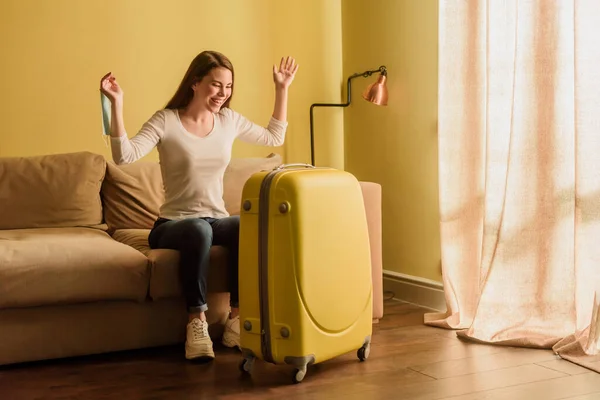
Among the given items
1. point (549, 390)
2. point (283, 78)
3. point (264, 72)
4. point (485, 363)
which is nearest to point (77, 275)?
point (283, 78)

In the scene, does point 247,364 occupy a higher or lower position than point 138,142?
lower

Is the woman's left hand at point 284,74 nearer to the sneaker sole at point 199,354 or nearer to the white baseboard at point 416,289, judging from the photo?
the sneaker sole at point 199,354

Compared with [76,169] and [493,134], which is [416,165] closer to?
[493,134]

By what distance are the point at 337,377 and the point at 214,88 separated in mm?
1052

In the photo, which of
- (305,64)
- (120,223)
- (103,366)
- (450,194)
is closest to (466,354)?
(450,194)

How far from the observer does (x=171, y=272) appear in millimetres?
2592

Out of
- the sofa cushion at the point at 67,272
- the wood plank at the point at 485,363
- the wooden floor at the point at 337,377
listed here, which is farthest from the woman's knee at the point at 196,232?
the wood plank at the point at 485,363

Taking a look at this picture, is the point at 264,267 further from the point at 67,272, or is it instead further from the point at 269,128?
the point at 269,128

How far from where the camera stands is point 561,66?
8.34 feet

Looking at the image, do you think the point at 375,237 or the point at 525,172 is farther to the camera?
the point at 375,237

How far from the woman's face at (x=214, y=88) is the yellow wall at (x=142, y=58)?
3.23ft

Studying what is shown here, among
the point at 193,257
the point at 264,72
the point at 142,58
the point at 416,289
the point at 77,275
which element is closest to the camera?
the point at 77,275

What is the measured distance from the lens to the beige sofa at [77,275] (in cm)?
244

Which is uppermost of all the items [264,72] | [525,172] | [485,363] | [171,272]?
[264,72]
